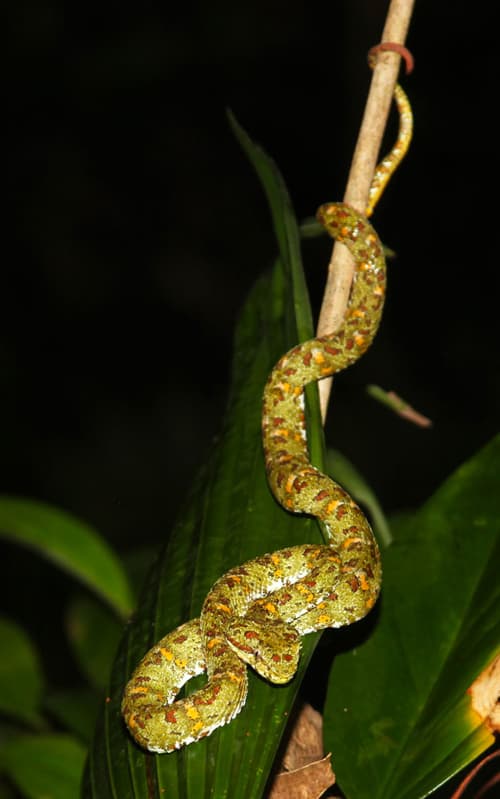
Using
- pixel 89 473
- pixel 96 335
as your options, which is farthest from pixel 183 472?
pixel 96 335

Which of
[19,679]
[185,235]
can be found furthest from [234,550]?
[185,235]

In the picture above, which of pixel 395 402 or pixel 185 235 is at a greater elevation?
pixel 395 402

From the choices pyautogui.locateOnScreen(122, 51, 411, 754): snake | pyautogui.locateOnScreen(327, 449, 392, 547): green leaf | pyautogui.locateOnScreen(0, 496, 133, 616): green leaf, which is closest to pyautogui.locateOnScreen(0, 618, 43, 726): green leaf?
pyautogui.locateOnScreen(0, 496, 133, 616): green leaf

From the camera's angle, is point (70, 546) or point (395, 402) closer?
point (395, 402)

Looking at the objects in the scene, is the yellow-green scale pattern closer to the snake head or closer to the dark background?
the snake head

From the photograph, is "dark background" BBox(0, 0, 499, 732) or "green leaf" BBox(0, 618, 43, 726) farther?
"dark background" BBox(0, 0, 499, 732)

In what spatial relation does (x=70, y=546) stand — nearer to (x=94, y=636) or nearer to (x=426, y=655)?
(x=94, y=636)
